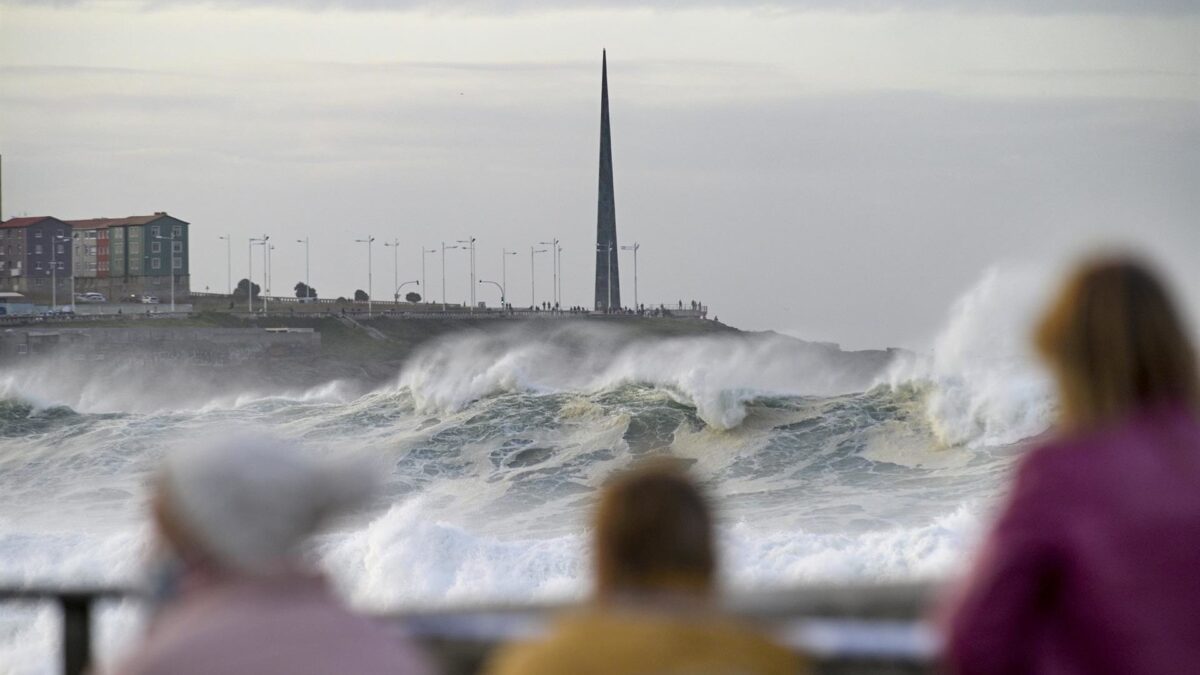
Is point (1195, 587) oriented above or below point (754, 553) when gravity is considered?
above

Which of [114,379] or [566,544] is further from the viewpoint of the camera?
[114,379]

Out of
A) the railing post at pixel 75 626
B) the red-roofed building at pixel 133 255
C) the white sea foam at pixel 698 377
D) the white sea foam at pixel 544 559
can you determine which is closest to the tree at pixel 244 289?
the red-roofed building at pixel 133 255

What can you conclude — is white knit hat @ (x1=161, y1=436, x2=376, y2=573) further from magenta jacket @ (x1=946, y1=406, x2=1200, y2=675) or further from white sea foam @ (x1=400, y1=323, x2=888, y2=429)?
white sea foam @ (x1=400, y1=323, x2=888, y2=429)

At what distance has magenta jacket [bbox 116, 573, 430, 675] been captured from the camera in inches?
85.7

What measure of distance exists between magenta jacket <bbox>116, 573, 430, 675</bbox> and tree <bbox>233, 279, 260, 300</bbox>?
363ft

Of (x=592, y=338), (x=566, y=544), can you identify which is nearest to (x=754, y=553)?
(x=566, y=544)

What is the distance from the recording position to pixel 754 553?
1780 cm

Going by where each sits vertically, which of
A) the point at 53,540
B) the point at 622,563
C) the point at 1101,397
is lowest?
the point at 53,540

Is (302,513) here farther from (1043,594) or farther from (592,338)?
→ (592,338)

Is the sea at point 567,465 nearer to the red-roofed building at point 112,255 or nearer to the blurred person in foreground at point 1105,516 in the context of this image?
the blurred person in foreground at point 1105,516

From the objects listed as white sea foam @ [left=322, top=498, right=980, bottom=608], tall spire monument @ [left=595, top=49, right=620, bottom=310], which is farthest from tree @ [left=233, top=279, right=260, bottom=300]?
→ white sea foam @ [left=322, top=498, right=980, bottom=608]

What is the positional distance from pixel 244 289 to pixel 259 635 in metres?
119

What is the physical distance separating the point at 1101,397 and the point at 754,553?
1580cm

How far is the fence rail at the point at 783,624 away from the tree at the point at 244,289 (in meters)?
109
